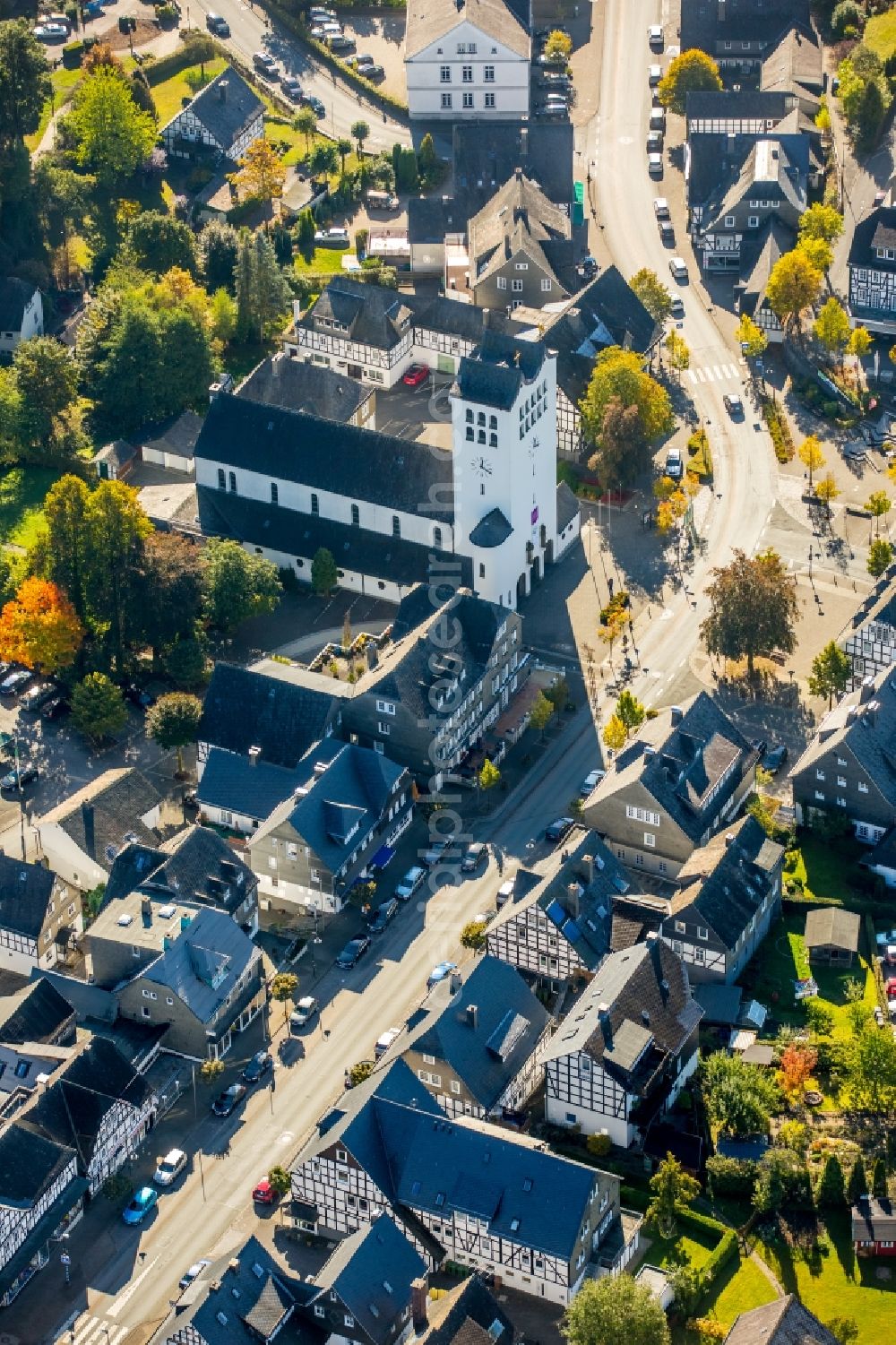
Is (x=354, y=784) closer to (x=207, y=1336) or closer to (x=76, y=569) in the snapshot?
(x=76, y=569)

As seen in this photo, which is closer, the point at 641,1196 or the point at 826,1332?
the point at 826,1332

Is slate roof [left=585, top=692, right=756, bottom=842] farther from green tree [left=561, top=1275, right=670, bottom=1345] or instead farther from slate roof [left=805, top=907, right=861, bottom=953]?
green tree [left=561, top=1275, right=670, bottom=1345]

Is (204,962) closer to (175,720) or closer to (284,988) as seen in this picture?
(284,988)

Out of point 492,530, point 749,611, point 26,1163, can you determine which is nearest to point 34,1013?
point 26,1163

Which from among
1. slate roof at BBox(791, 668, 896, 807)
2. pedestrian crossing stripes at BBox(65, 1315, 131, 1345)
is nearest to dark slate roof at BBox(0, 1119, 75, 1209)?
pedestrian crossing stripes at BBox(65, 1315, 131, 1345)

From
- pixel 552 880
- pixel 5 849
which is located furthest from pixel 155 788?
pixel 552 880
